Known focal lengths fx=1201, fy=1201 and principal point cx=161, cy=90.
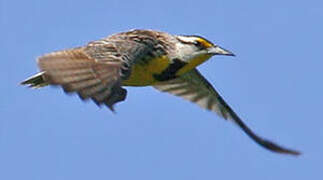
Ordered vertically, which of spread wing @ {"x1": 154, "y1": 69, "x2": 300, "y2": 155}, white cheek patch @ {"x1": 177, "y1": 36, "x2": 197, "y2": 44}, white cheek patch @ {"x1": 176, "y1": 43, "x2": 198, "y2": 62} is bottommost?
spread wing @ {"x1": 154, "y1": 69, "x2": 300, "y2": 155}

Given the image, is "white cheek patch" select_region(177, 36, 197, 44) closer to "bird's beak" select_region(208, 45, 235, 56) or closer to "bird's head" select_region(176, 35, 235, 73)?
"bird's head" select_region(176, 35, 235, 73)

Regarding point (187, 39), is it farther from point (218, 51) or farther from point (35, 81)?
point (35, 81)

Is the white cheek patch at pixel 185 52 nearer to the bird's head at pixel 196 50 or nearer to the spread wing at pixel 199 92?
the bird's head at pixel 196 50

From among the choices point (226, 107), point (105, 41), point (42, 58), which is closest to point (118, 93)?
point (42, 58)

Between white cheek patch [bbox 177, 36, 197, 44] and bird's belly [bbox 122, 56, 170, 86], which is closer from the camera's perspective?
bird's belly [bbox 122, 56, 170, 86]

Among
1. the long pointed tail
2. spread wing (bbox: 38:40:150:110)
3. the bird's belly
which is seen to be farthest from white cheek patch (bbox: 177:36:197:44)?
the long pointed tail

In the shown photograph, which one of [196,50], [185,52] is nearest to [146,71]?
[185,52]
